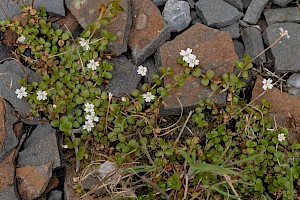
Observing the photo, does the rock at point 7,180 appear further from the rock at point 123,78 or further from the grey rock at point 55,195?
the rock at point 123,78

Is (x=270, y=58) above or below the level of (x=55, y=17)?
below

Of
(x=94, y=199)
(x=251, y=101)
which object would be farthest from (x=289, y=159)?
(x=94, y=199)

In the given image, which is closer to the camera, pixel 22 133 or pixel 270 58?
pixel 22 133

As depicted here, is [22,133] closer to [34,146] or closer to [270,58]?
[34,146]

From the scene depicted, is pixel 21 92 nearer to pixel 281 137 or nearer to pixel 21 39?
pixel 21 39

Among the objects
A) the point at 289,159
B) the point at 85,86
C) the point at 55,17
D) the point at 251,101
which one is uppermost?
the point at 55,17

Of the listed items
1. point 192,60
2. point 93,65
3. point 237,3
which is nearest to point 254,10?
point 237,3

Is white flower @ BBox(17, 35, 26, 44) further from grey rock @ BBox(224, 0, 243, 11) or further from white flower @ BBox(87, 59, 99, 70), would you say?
grey rock @ BBox(224, 0, 243, 11)
